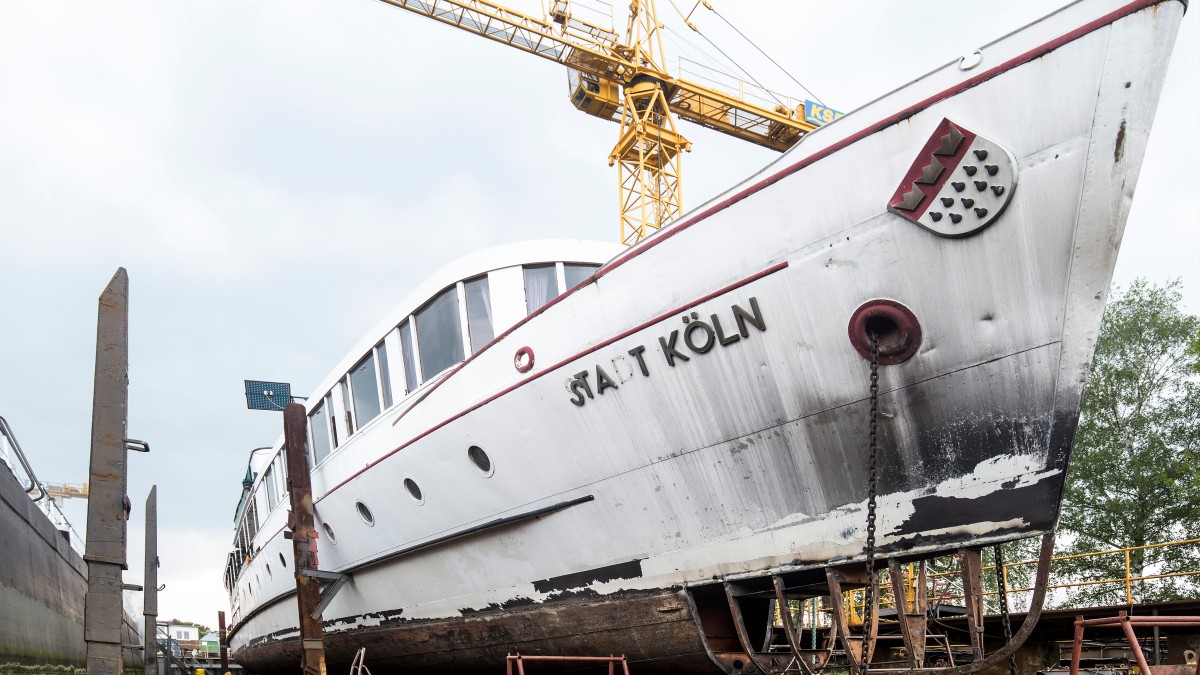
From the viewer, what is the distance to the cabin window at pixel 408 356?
895cm

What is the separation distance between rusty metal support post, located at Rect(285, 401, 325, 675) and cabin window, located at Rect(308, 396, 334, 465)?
292 millimetres

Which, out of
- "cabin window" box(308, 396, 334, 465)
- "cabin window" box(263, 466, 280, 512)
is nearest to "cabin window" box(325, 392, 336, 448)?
"cabin window" box(308, 396, 334, 465)

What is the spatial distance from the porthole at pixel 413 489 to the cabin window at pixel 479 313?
1533 millimetres

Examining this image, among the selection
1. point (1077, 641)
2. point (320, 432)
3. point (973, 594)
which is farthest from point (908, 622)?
point (320, 432)

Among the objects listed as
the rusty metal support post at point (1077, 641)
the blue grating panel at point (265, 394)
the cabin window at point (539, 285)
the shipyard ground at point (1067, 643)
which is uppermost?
the blue grating panel at point (265, 394)

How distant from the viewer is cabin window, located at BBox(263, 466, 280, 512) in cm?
1419

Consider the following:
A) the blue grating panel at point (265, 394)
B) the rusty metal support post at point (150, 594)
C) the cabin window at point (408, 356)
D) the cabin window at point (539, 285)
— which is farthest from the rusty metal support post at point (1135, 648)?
the rusty metal support post at point (150, 594)

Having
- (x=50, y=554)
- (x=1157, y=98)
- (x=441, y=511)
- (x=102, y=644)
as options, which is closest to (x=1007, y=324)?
(x=1157, y=98)

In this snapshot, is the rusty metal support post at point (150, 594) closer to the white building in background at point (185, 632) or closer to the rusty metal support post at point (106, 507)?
the rusty metal support post at point (106, 507)

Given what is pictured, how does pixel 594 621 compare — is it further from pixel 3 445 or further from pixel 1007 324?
pixel 3 445

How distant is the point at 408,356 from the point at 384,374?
2.01 ft

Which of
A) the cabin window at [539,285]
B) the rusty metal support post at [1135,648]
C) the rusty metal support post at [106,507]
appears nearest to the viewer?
the rusty metal support post at [1135,648]

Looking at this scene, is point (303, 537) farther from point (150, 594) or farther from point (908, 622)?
point (150, 594)

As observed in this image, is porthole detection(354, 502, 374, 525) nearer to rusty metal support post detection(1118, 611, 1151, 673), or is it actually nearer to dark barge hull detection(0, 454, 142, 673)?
dark barge hull detection(0, 454, 142, 673)
